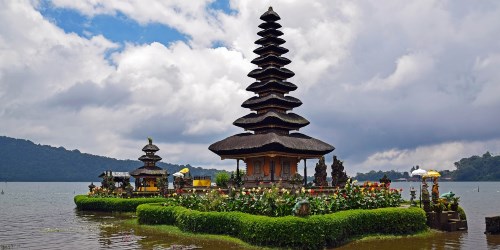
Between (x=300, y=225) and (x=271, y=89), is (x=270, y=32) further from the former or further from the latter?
(x=300, y=225)

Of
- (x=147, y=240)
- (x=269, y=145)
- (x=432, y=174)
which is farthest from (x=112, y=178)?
(x=432, y=174)

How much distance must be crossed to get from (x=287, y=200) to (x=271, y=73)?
65.2ft

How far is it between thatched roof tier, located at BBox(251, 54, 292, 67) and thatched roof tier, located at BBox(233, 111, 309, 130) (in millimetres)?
4933

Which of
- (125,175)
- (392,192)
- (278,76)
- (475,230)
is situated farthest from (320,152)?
(125,175)

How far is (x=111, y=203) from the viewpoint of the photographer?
45969mm

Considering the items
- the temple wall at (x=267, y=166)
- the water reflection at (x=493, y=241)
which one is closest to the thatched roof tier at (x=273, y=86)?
the temple wall at (x=267, y=166)

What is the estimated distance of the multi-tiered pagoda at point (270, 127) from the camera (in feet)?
119

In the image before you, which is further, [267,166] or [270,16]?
[270,16]

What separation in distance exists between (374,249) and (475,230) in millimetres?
12214

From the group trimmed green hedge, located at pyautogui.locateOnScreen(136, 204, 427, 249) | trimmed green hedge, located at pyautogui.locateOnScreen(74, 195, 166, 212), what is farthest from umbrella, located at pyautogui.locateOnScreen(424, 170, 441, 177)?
trimmed green hedge, located at pyautogui.locateOnScreen(74, 195, 166, 212)

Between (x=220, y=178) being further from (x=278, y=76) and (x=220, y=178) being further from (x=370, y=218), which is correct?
(x=370, y=218)

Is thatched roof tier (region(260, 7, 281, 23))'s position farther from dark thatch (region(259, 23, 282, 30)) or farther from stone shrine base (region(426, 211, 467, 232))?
stone shrine base (region(426, 211, 467, 232))

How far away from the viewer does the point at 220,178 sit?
51.2 meters

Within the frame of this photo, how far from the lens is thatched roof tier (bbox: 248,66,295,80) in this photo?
1622 inches
